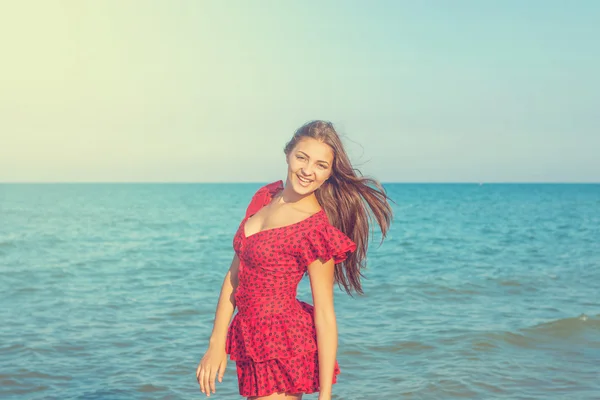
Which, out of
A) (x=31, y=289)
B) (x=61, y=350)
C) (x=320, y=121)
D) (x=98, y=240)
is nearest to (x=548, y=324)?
(x=61, y=350)

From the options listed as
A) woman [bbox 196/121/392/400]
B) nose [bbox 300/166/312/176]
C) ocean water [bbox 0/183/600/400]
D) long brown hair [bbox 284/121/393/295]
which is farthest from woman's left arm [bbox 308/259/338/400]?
ocean water [bbox 0/183/600/400]

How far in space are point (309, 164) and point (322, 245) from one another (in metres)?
0.42

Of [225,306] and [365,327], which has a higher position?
[225,306]

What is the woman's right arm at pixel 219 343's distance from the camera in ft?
10.8

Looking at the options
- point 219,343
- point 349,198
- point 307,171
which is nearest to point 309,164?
point 307,171

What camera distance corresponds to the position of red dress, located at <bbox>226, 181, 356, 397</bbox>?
3191 millimetres

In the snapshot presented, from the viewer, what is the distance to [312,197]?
342cm

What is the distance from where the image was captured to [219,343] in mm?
3361

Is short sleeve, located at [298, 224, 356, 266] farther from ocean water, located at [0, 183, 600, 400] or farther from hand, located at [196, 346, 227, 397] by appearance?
ocean water, located at [0, 183, 600, 400]

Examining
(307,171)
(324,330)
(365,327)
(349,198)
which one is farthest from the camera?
(365,327)

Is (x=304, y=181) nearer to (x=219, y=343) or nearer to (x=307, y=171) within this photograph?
(x=307, y=171)

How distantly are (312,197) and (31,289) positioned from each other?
9865 millimetres

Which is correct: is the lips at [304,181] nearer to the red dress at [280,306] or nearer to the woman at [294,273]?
the woman at [294,273]

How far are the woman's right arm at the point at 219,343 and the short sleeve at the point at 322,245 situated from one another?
0.38 m
